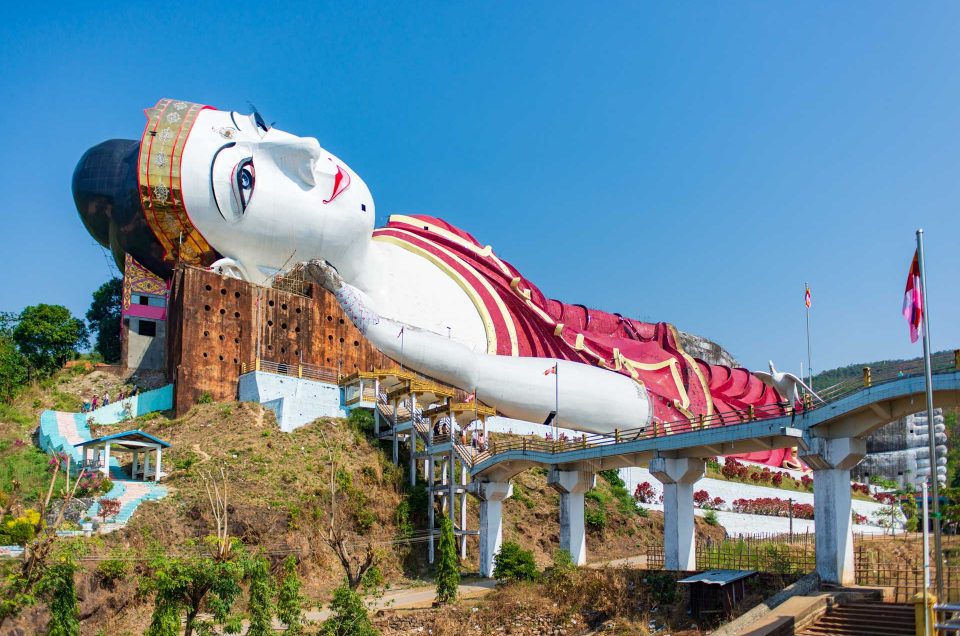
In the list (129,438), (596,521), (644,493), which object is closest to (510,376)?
(644,493)

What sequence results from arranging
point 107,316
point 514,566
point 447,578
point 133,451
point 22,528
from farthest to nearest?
point 107,316, point 133,451, point 514,566, point 447,578, point 22,528

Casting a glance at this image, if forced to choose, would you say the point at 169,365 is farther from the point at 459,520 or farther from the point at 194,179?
the point at 459,520

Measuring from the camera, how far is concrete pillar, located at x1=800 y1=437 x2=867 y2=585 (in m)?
19.3

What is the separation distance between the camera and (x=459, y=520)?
1168 inches

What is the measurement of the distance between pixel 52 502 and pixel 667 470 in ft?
46.4

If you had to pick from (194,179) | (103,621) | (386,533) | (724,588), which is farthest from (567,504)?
(194,179)

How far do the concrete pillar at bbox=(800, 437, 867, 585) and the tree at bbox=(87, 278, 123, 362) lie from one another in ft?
113

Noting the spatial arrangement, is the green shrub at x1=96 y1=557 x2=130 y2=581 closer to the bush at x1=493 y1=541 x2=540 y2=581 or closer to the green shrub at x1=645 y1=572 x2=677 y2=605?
the bush at x1=493 y1=541 x2=540 y2=581

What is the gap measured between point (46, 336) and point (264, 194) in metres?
11.5

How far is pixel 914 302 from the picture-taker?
16578 mm

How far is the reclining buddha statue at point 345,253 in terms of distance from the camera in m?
34.3

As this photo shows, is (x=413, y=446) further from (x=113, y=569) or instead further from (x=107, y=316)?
(x=107, y=316)

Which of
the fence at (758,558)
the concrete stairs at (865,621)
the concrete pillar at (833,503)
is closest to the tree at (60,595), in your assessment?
the concrete stairs at (865,621)

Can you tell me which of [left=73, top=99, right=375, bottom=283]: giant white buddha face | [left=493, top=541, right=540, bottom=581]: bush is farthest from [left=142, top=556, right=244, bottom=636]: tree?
[left=73, top=99, right=375, bottom=283]: giant white buddha face
